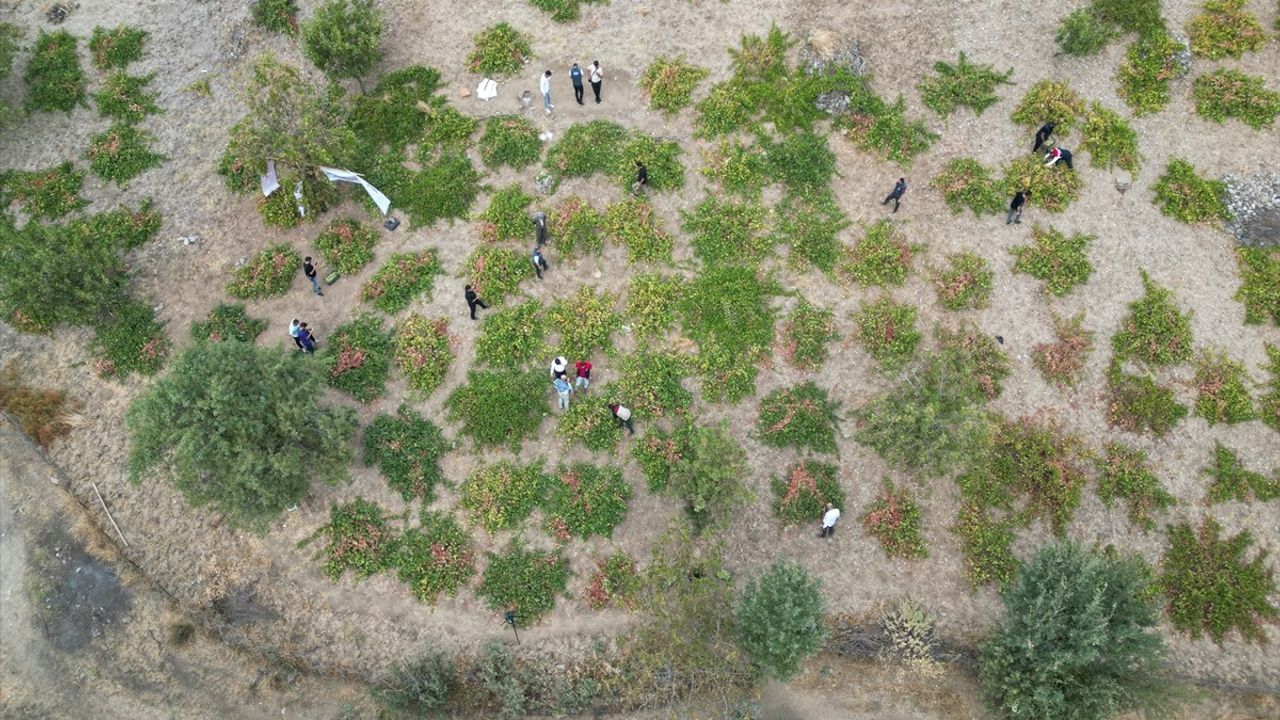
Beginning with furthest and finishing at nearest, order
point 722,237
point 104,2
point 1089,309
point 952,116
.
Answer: point 104,2
point 952,116
point 722,237
point 1089,309

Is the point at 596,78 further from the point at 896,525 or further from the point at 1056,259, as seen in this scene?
the point at 896,525

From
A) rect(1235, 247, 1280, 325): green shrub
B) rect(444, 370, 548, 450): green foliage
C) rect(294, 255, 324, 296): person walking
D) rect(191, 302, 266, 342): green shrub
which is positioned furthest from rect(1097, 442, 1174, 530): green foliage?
rect(191, 302, 266, 342): green shrub

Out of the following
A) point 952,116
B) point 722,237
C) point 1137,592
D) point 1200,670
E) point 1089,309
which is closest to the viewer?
point 1137,592

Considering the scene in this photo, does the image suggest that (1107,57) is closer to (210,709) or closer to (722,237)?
(722,237)

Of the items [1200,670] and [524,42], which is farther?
[524,42]

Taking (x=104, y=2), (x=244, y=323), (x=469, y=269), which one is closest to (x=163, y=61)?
(x=104, y=2)

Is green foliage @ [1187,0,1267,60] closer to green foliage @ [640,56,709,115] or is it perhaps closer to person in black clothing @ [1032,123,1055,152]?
person in black clothing @ [1032,123,1055,152]

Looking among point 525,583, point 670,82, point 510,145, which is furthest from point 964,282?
point 525,583
